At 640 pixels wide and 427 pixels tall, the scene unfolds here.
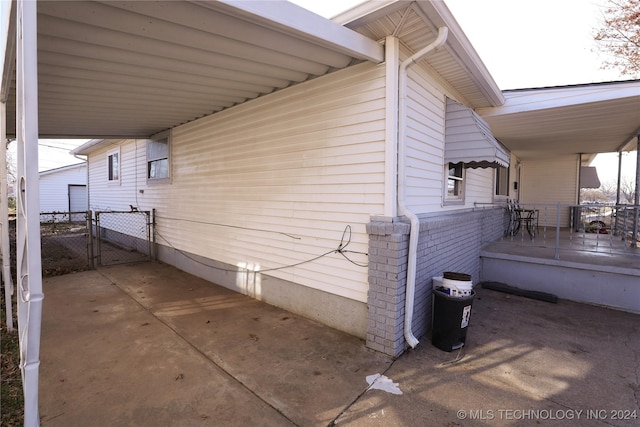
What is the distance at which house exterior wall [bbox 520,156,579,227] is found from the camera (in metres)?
11.7

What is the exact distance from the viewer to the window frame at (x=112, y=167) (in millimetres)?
10508

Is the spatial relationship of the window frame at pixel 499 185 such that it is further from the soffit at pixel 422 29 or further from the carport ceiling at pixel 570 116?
the soffit at pixel 422 29

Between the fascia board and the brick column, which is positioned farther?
the brick column

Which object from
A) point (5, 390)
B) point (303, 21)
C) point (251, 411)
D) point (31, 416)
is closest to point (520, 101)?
point (303, 21)

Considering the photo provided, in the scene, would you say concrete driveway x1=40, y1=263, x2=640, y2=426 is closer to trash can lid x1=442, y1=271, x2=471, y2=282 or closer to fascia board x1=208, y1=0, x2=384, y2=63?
trash can lid x1=442, y1=271, x2=471, y2=282

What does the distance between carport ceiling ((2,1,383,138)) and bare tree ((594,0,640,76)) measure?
11494mm

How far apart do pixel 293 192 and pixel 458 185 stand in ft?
9.95

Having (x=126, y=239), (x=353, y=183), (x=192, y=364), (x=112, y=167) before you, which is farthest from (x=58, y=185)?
(x=353, y=183)

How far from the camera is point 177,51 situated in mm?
3111

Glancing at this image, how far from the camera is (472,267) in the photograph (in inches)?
230

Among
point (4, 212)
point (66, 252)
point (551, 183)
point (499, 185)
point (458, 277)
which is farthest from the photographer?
point (551, 183)

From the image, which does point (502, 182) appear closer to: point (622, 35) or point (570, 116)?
point (570, 116)

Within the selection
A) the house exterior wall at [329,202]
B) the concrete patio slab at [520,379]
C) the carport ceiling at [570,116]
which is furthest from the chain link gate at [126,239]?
the carport ceiling at [570,116]

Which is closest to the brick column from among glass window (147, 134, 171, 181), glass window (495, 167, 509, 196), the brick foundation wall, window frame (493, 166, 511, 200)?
the brick foundation wall
